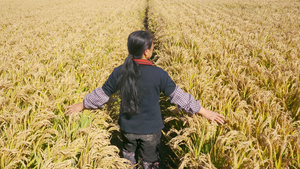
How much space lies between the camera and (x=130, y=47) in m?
2.01

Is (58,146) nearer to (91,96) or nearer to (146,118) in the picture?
(91,96)

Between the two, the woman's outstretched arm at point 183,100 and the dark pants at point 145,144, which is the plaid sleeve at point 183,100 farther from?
the dark pants at point 145,144

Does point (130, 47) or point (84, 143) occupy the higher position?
point (130, 47)

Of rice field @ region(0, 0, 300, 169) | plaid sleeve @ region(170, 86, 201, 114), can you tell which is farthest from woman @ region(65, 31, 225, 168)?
rice field @ region(0, 0, 300, 169)

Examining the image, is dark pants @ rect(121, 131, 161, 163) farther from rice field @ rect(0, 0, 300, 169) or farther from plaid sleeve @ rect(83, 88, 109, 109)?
plaid sleeve @ rect(83, 88, 109, 109)

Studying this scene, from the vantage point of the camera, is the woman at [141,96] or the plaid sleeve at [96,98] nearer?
the woman at [141,96]

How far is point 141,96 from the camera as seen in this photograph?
2141mm

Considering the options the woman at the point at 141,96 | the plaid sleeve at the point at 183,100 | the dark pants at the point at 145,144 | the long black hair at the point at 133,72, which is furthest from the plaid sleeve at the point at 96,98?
the plaid sleeve at the point at 183,100

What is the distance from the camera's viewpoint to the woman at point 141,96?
199 cm

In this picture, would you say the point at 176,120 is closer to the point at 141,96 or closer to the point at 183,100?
the point at 183,100

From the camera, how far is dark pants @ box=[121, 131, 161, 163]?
7.59ft

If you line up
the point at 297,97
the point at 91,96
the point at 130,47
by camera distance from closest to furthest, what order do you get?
the point at 130,47, the point at 91,96, the point at 297,97

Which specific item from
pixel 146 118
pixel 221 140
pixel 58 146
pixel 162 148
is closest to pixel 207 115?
pixel 221 140

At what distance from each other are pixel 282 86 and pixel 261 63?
1740 mm
